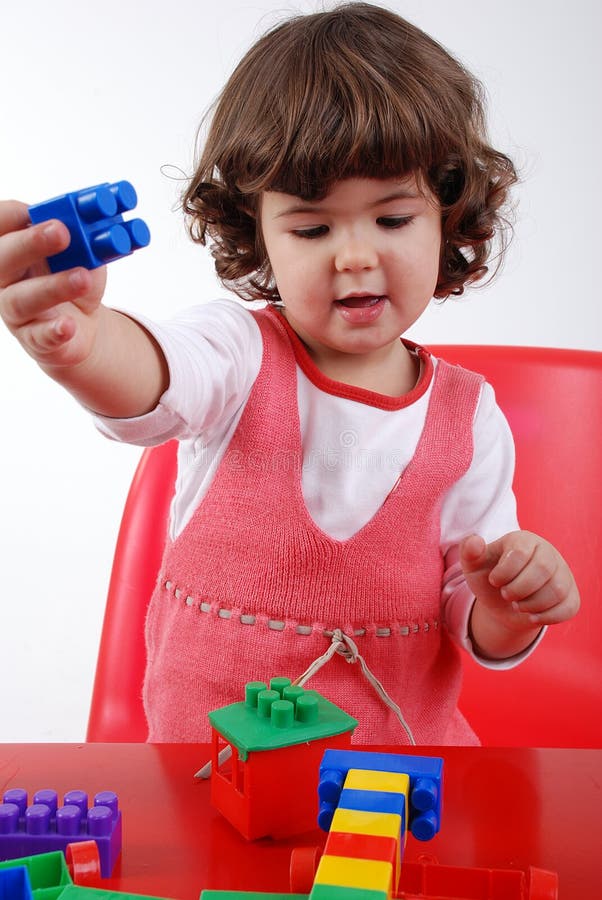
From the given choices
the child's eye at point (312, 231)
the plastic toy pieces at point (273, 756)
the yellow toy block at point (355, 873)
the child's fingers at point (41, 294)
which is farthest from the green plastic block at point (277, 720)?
the child's eye at point (312, 231)

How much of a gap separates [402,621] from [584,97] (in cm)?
132

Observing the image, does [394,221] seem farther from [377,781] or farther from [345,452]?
[377,781]

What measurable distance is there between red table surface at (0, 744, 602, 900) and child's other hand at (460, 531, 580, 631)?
9 centimetres

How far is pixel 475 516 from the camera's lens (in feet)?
2.70

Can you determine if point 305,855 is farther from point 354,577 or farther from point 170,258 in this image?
point 170,258

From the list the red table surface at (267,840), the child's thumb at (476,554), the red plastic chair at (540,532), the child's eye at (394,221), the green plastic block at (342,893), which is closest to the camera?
the green plastic block at (342,893)

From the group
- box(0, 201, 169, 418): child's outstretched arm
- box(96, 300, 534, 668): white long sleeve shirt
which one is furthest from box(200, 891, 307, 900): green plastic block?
box(96, 300, 534, 668): white long sleeve shirt

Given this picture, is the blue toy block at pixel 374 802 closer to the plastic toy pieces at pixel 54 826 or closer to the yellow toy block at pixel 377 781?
the yellow toy block at pixel 377 781

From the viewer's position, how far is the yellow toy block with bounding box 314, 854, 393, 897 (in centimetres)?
36

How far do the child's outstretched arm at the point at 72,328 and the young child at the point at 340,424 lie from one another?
0.02m

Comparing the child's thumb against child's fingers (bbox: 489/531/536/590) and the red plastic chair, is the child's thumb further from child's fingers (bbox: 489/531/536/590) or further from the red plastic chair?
the red plastic chair

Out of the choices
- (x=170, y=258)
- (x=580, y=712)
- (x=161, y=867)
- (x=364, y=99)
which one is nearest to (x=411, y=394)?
(x=364, y=99)

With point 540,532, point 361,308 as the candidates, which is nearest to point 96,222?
point 361,308

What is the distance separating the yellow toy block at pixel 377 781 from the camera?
408 mm
